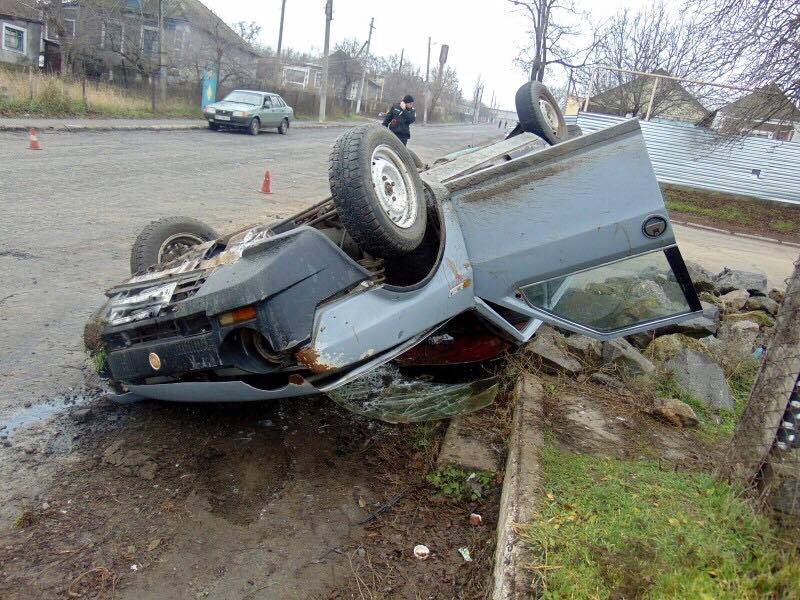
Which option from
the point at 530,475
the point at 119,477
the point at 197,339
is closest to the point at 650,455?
the point at 530,475

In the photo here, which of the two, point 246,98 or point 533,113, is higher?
point 246,98

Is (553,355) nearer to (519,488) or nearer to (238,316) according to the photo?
(519,488)

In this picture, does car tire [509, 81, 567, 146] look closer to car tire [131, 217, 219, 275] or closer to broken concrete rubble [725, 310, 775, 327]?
broken concrete rubble [725, 310, 775, 327]

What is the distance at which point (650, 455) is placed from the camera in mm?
3365

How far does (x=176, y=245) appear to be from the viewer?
431cm

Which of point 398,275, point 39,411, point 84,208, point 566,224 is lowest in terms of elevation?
point 39,411

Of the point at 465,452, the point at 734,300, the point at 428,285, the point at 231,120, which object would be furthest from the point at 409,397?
the point at 231,120

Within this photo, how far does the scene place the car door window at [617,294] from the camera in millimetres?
3691

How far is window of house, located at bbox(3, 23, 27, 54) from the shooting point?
3073 centimetres

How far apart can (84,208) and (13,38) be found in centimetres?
3100

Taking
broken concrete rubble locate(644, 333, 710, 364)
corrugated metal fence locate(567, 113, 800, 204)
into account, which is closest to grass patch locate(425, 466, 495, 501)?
broken concrete rubble locate(644, 333, 710, 364)

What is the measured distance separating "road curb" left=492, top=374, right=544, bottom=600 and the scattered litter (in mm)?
323

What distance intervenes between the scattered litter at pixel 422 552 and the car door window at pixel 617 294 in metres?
1.63

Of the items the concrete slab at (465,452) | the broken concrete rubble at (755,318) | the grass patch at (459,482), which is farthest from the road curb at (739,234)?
the grass patch at (459,482)
